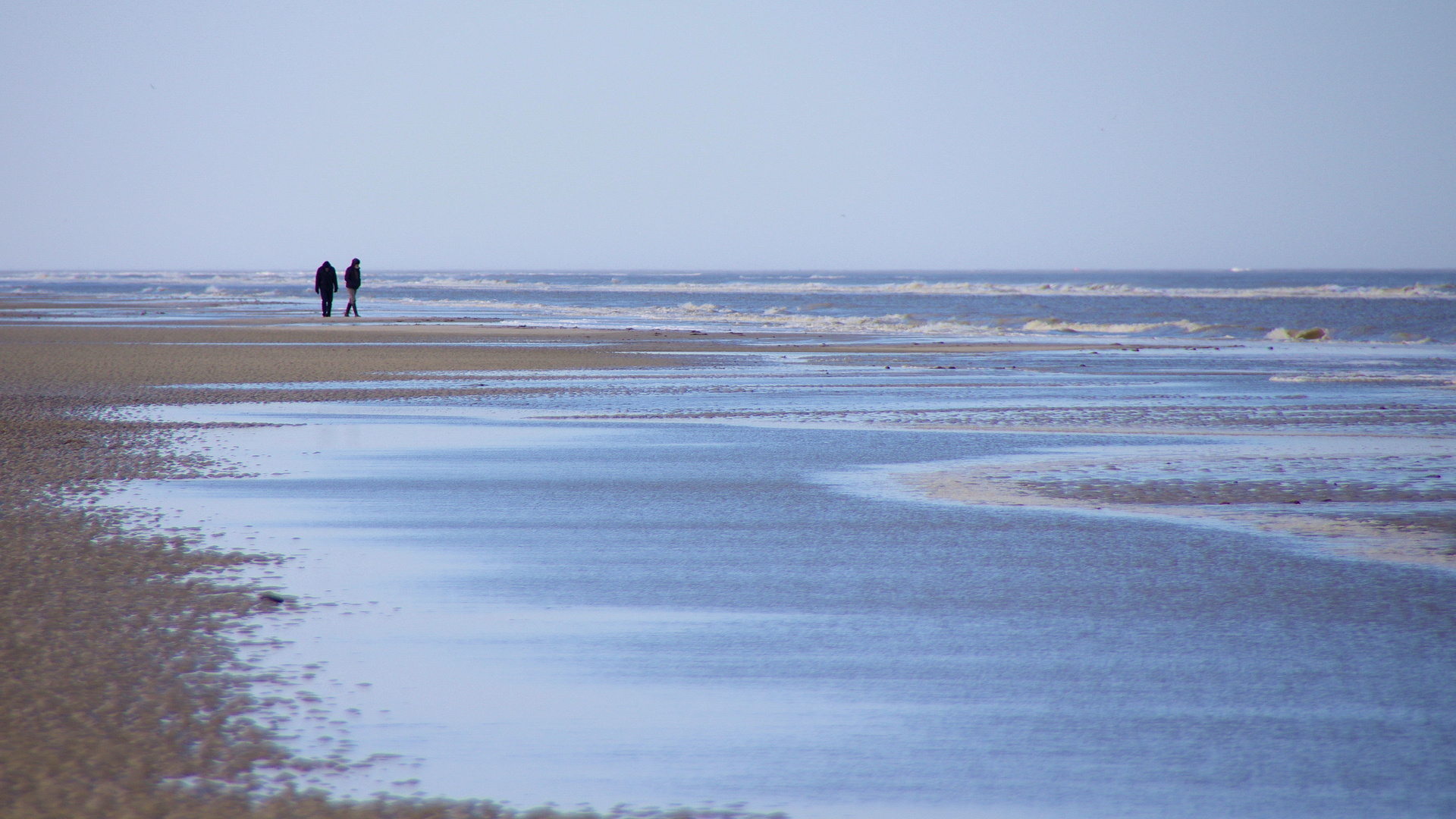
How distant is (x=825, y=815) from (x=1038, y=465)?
672cm

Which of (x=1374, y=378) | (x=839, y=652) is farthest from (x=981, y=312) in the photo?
(x=839, y=652)

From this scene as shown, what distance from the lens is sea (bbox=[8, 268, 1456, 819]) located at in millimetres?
3799

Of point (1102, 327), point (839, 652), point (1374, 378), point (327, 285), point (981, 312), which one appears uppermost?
point (327, 285)

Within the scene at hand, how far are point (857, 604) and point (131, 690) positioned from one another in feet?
9.68

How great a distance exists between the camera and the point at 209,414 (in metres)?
13.1

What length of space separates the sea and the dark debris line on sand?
0.15 meters

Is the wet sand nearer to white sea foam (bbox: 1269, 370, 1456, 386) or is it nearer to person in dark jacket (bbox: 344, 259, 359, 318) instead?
white sea foam (bbox: 1269, 370, 1456, 386)

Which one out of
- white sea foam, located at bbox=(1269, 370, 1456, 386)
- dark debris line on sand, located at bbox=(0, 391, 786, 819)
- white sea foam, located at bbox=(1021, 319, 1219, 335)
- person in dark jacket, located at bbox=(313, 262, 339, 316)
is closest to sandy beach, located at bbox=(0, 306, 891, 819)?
dark debris line on sand, located at bbox=(0, 391, 786, 819)

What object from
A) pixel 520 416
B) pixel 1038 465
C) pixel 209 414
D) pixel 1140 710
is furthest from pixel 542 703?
pixel 209 414

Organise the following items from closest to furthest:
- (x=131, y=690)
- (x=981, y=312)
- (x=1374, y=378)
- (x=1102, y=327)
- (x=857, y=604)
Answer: (x=131, y=690) → (x=857, y=604) → (x=1374, y=378) → (x=1102, y=327) → (x=981, y=312)

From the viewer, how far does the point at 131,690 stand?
14.3 ft

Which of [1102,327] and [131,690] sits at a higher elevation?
[1102,327]

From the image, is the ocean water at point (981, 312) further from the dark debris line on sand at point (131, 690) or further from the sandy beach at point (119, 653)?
the dark debris line on sand at point (131, 690)

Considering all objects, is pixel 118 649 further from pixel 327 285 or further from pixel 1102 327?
pixel 1102 327
